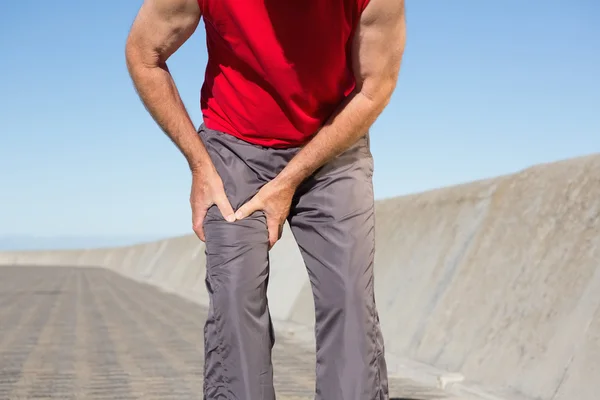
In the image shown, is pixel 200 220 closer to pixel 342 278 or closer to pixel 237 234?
pixel 237 234

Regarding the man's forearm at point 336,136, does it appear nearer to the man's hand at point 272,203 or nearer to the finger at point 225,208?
the man's hand at point 272,203

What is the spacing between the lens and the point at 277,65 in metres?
2.98

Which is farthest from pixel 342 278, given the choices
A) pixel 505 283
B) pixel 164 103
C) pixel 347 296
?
pixel 505 283

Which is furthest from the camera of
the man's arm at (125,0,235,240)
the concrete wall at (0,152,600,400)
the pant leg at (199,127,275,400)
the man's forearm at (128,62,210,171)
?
the concrete wall at (0,152,600,400)

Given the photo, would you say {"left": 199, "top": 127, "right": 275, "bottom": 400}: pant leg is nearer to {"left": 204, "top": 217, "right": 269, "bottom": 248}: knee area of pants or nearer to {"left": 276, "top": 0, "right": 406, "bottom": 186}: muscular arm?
{"left": 204, "top": 217, "right": 269, "bottom": 248}: knee area of pants

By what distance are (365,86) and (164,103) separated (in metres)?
0.68

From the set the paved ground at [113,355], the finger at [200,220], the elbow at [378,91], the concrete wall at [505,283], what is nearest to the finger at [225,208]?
the finger at [200,220]

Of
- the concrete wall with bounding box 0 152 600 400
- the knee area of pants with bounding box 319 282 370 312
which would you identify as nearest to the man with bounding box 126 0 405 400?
the knee area of pants with bounding box 319 282 370 312

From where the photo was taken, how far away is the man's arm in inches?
120

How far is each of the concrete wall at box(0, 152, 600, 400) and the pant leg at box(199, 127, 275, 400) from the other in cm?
310

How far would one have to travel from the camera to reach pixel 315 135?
3090 mm

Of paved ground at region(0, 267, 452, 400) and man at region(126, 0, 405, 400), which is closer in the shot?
man at region(126, 0, 405, 400)

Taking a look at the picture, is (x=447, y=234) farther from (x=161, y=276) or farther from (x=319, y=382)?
(x=161, y=276)

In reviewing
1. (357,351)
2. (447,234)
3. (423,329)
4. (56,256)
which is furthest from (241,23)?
(56,256)
